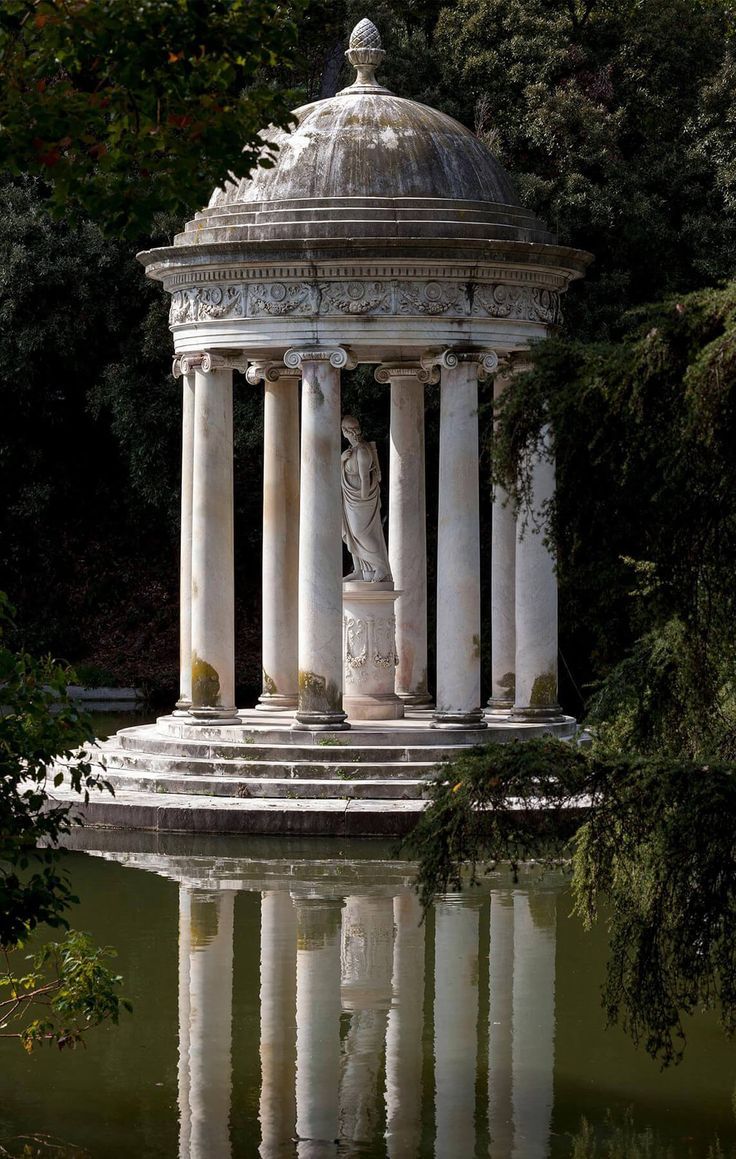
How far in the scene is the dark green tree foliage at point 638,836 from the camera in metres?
10.4

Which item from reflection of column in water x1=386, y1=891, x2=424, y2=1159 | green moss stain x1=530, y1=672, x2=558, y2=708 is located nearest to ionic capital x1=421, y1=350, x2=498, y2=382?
green moss stain x1=530, y1=672, x2=558, y2=708

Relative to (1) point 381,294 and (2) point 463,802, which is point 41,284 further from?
(2) point 463,802

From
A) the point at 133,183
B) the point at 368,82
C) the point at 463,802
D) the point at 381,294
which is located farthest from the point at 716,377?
the point at 368,82

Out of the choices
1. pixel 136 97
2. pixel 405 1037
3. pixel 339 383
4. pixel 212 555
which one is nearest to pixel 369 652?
pixel 212 555

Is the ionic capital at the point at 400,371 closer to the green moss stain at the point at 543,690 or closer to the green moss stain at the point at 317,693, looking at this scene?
the green moss stain at the point at 543,690

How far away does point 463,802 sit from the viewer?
426 inches

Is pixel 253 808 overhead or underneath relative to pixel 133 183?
underneath

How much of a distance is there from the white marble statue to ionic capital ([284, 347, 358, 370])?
2.38 metres

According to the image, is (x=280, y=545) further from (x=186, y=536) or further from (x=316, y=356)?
(x=316, y=356)

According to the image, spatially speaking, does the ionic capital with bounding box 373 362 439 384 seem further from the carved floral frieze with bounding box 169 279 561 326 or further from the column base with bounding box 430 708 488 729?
the column base with bounding box 430 708 488 729

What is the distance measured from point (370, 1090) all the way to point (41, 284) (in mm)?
28231

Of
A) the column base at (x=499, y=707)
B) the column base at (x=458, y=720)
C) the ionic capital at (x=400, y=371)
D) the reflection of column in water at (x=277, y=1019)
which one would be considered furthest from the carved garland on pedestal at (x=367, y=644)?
the reflection of column in water at (x=277, y=1019)

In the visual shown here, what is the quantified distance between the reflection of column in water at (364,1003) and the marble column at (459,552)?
19.0 ft

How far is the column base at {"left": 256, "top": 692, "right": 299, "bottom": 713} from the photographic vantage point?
90.7 ft
